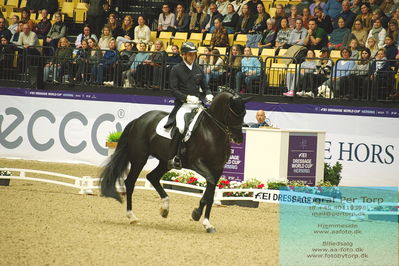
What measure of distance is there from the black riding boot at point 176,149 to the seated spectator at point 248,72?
24.2ft

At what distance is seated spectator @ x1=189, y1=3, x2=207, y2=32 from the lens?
21.8 meters

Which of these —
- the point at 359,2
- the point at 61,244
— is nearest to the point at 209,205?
the point at 61,244

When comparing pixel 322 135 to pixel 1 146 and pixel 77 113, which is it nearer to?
pixel 77 113

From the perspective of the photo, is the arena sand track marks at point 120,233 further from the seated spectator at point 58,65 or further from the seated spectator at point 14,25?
the seated spectator at point 14,25

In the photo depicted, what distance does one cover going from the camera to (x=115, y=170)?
11750 millimetres

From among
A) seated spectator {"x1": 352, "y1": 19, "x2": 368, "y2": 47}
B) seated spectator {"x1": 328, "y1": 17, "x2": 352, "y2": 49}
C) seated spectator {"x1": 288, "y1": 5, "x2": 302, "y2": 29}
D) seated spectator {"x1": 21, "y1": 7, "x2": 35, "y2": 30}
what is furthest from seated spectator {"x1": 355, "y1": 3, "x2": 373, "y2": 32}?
seated spectator {"x1": 21, "y1": 7, "x2": 35, "y2": 30}

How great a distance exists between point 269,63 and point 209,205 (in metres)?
9.03

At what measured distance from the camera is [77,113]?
19781 millimetres

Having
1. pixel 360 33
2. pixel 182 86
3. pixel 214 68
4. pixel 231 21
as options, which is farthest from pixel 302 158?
pixel 231 21

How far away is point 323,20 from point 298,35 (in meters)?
0.79

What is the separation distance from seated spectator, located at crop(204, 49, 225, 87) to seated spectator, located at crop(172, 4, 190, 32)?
3.24 m

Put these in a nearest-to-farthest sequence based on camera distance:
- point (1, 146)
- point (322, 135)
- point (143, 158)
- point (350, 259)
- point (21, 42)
→ 1. point (350, 259)
2. point (143, 158)
3. point (322, 135)
4. point (1, 146)
5. point (21, 42)

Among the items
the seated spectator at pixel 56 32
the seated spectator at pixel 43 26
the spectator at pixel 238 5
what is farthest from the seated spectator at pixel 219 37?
the seated spectator at pixel 43 26

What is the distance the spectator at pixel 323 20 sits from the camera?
19.4m
